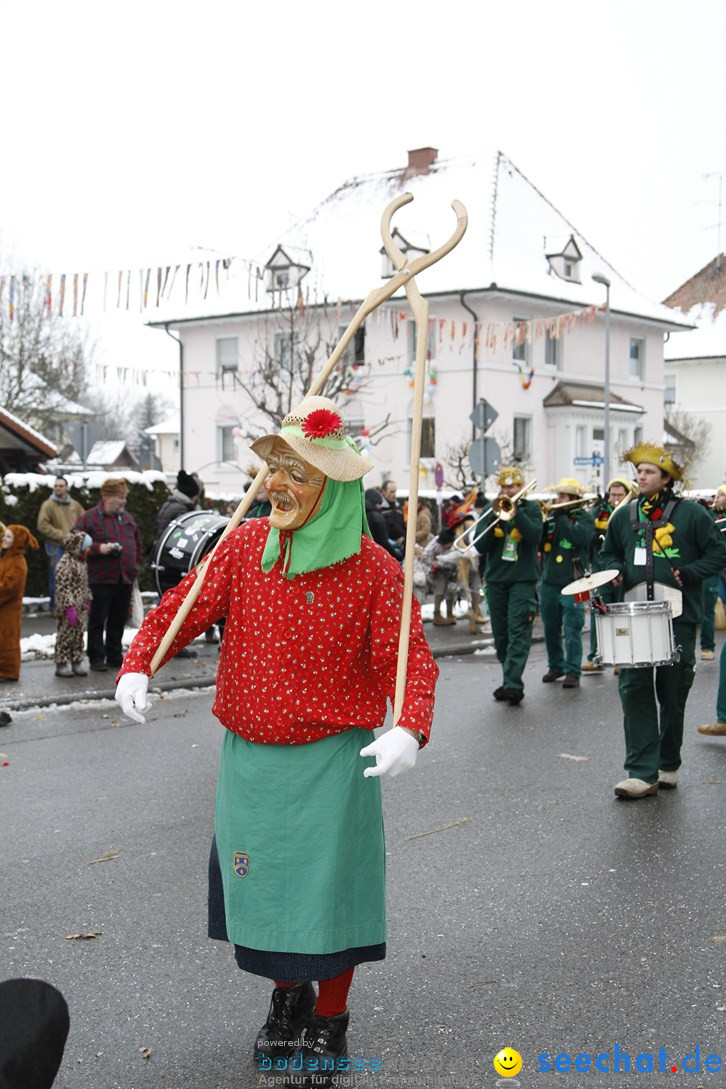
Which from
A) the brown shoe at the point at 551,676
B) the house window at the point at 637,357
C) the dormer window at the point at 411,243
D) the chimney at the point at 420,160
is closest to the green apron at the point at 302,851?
the brown shoe at the point at 551,676

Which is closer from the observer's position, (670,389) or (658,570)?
(658,570)

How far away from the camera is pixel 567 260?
42.3m

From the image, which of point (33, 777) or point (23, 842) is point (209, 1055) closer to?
Result: point (23, 842)

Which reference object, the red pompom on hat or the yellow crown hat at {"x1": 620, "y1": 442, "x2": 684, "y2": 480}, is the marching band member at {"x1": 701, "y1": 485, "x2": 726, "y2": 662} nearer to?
the yellow crown hat at {"x1": 620, "y1": 442, "x2": 684, "y2": 480}

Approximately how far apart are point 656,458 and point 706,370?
51.9 m

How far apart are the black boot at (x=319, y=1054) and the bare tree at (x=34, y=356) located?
3664cm

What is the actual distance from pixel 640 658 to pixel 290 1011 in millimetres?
3623

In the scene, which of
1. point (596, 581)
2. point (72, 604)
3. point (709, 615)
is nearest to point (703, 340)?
point (709, 615)

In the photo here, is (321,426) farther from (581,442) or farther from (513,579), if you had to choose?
(581,442)

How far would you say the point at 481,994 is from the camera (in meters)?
4.37

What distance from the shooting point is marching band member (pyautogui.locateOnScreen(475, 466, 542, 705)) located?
10.7 metres

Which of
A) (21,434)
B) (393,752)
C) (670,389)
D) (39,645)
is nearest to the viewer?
(393,752)

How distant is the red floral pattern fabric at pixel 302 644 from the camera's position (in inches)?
143

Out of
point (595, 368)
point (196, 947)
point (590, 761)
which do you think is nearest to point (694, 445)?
point (595, 368)
